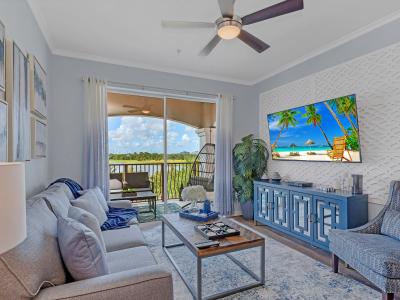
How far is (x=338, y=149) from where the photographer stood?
2852 mm

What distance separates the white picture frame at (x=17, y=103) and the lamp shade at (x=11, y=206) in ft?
3.55

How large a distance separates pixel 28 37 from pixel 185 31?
1588 mm

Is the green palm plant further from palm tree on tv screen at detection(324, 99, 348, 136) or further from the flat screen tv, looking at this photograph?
palm tree on tv screen at detection(324, 99, 348, 136)

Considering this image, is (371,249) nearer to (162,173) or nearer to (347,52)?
(347,52)

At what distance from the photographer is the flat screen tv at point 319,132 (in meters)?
2.68

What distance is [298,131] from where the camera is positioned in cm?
337

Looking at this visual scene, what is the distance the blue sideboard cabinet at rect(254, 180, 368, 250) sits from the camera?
2.49 metres

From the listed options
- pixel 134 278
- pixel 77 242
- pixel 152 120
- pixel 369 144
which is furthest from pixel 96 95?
pixel 369 144

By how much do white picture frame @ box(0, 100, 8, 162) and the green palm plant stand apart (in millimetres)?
Result: 3237

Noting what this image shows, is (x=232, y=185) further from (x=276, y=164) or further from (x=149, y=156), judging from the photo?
(x=149, y=156)

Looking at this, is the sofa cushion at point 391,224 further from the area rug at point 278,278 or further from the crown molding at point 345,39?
the crown molding at point 345,39

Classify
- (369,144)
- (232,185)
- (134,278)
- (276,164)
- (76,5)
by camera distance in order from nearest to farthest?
(134,278), (76,5), (369,144), (276,164), (232,185)

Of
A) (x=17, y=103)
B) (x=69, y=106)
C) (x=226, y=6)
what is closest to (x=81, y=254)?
(x=17, y=103)

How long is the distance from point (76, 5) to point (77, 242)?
228cm
